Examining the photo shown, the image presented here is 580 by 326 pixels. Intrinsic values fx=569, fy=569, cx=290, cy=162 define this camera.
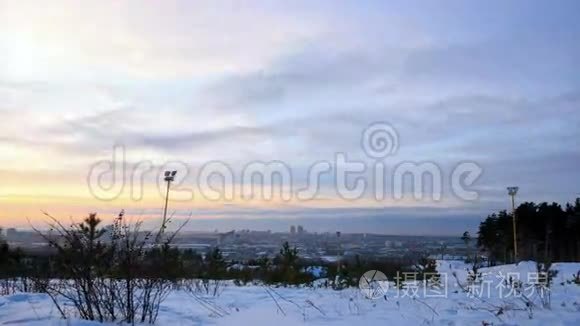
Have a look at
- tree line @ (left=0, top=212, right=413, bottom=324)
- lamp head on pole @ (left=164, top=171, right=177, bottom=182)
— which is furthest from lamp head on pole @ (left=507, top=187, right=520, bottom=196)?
tree line @ (left=0, top=212, right=413, bottom=324)

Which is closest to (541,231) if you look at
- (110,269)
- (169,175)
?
(169,175)

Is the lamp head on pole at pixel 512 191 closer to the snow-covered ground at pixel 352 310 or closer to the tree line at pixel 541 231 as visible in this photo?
the tree line at pixel 541 231

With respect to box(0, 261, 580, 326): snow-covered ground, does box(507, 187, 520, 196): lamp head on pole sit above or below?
above

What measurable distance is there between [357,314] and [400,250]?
6.74 m

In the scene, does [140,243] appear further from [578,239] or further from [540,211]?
[540,211]

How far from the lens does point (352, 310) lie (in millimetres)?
7129

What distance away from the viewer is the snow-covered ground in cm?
613

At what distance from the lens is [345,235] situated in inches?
782

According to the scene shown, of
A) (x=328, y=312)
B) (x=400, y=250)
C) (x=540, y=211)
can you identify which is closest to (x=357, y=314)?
(x=328, y=312)

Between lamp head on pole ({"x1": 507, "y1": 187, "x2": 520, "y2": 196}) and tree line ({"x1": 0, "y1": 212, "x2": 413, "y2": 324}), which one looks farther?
lamp head on pole ({"x1": 507, "y1": 187, "x2": 520, "y2": 196})

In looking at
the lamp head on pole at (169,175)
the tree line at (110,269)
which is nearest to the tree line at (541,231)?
the lamp head on pole at (169,175)

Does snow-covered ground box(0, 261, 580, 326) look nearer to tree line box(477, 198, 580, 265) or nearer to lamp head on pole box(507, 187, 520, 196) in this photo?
lamp head on pole box(507, 187, 520, 196)

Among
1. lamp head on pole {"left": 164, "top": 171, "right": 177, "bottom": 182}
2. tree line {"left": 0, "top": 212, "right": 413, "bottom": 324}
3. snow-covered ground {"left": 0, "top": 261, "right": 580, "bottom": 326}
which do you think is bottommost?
snow-covered ground {"left": 0, "top": 261, "right": 580, "bottom": 326}

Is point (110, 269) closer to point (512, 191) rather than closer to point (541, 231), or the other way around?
point (512, 191)
